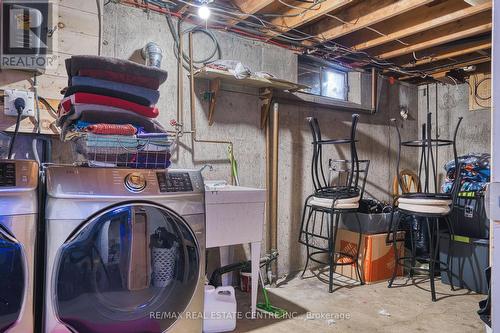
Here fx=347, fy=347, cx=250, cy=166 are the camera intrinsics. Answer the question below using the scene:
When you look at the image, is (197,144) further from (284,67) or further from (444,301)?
(444,301)

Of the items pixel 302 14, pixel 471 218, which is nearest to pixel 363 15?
pixel 302 14

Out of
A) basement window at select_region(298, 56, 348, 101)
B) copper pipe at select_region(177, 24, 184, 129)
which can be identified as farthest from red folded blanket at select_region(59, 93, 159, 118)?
basement window at select_region(298, 56, 348, 101)

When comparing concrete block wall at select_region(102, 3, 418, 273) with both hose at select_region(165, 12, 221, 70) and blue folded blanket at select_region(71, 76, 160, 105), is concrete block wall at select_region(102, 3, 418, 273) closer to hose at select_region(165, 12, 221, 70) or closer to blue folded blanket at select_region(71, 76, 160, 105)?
hose at select_region(165, 12, 221, 70)

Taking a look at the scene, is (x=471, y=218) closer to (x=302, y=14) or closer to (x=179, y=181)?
(x=302, y=14)

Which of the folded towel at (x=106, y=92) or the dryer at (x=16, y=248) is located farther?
the folded towel at (x=106, y=92)

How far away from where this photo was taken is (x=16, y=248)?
1255 mm

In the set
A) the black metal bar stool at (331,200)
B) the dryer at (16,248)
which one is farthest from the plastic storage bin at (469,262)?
the dryer at (16,248)

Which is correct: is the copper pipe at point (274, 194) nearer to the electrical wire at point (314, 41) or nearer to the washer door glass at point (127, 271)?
the electrical wire at point (314, 41)

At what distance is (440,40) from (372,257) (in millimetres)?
2033

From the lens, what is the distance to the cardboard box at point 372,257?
2.92 m

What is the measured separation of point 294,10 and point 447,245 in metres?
2.34

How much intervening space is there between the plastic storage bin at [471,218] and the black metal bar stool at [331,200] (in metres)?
0.82

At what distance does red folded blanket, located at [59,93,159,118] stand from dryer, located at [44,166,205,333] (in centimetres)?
32

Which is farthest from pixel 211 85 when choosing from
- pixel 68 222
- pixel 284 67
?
pixel 68 222
